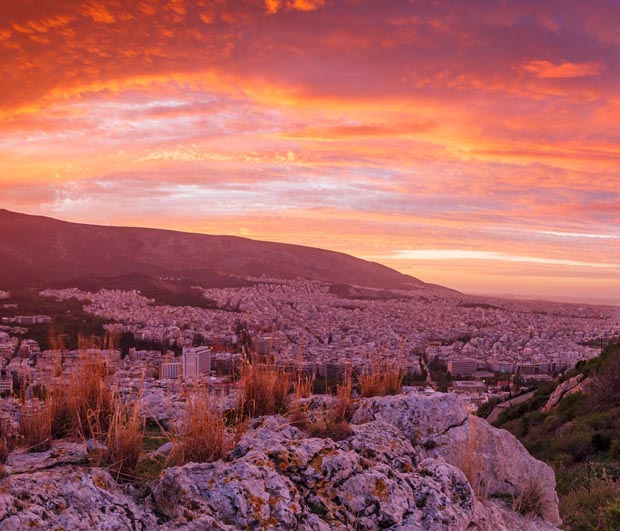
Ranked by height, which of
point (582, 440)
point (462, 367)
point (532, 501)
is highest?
point (532, 501)

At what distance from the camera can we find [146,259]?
5118 inches

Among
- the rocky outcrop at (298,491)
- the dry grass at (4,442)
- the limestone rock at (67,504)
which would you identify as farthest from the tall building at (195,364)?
the limestone rock at (67,504)

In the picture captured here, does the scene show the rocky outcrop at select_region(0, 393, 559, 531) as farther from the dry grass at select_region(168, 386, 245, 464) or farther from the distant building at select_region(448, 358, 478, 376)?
the distant building at select_region(448, 358, 478, 376)

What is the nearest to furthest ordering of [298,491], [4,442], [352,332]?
[298,491]
[4,442]
[352,332]

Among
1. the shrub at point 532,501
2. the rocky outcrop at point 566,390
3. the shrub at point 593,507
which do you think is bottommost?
the rocky outcrop at point 566,390

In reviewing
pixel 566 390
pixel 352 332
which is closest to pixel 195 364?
pixel 566 390

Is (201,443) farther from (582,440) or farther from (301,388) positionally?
(582,440)

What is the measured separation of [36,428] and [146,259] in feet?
428

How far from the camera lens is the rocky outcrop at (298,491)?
11.8 feet

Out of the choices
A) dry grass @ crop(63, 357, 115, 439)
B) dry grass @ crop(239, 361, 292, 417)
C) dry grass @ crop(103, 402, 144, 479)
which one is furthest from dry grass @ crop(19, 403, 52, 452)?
dry grass @ crop(239, 361, 292, 417)

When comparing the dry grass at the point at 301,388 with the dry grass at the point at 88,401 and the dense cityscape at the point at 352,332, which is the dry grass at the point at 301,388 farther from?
the dry grass at the point at 88,401

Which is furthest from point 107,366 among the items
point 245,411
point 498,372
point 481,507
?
point 498,372

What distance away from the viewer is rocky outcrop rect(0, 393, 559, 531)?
3.59 meters

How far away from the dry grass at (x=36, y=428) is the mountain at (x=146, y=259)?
76.2 metres
